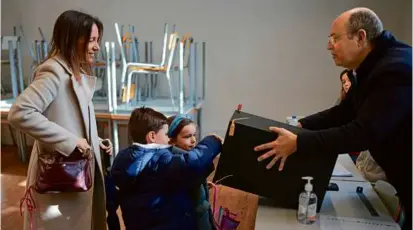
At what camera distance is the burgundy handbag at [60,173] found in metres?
1.46

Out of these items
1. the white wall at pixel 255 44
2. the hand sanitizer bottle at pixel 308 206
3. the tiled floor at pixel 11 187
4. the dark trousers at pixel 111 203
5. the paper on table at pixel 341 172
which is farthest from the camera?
the white wall at pixel 255 44

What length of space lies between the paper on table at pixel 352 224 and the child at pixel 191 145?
41cm

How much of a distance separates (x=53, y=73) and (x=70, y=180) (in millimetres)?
399

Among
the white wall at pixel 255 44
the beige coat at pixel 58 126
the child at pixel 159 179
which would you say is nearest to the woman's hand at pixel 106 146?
the beige coat at pixel 58 126

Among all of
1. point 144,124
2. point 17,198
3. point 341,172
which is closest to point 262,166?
point 144,124

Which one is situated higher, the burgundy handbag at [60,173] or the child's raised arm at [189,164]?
the child's raised arm at [189,164]

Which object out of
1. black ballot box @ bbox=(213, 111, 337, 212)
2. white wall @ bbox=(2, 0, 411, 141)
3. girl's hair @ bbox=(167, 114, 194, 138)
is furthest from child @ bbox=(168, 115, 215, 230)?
white wall @ bbox=(2, 0, 411, 141)

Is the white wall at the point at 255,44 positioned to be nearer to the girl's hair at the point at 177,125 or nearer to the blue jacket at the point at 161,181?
the girl's hair at the point at 177,125

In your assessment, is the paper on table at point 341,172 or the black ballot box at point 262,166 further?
the paper on table at point 341,172

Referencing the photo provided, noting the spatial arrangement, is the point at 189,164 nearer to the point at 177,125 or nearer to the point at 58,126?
the point at 177,125

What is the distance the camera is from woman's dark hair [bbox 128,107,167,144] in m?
1.48

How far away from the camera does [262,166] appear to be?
132 cm

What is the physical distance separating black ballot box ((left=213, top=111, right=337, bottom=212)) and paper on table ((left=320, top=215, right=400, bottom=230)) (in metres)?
0.08

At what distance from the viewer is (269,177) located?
1.35 m
